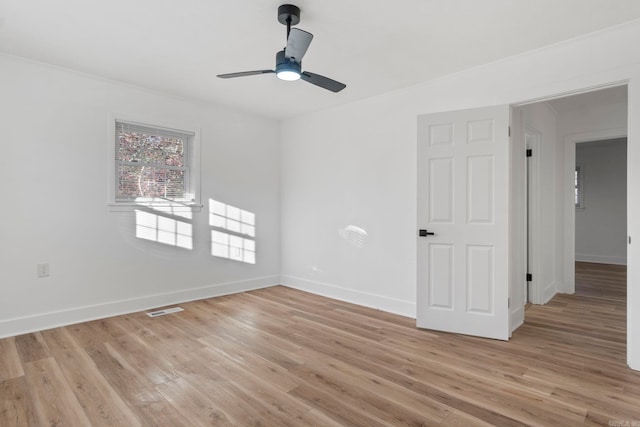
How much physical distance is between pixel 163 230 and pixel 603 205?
8.84 m

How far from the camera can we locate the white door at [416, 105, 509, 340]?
3170 mm

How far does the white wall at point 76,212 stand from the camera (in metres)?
3.27

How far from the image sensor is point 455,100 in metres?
3.59

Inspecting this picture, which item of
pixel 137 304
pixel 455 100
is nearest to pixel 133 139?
pixel 137 304

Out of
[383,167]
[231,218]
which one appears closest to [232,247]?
[231,218]

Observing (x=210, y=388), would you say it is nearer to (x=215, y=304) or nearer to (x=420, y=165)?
(x=215, y=304)

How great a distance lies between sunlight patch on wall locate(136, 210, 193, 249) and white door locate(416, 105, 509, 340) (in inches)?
114

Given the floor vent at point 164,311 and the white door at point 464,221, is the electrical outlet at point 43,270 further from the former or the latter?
the white door at point 464,221

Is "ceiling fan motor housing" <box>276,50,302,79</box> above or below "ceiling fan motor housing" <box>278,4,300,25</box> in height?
below

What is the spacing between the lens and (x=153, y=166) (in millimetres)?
4234

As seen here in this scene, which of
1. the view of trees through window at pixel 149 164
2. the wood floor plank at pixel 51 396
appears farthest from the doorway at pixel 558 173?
the wood floor plank at pixel 51 396

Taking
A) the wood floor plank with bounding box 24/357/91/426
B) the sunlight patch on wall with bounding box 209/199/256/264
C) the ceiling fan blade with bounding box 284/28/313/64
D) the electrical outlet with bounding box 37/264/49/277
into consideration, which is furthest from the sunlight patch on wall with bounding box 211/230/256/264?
the ceiling fan blade with bounding box 284/28/313/64

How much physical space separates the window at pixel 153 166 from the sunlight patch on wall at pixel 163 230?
0.17m

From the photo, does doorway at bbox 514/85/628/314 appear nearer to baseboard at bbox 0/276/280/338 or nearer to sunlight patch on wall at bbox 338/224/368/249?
sunlight patch on wall at bbox 338/224/368/249
